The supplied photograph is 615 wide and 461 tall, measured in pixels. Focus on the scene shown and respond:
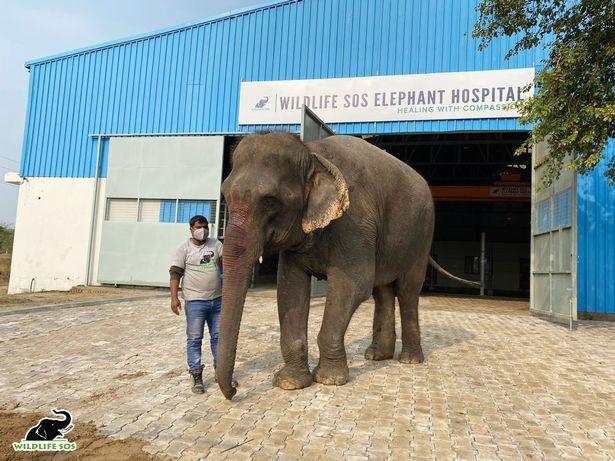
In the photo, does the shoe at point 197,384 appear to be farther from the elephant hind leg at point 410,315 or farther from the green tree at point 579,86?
the green tree at point 579,86

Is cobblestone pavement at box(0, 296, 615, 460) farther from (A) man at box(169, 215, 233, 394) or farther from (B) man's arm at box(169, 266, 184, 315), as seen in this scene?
(B) man's arm at box(169, 266, 184, 315)

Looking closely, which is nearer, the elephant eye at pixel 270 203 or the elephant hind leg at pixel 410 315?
the elephant eye at pixel 270 203

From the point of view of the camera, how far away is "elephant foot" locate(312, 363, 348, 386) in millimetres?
4602

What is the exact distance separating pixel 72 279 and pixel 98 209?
2.70 metres

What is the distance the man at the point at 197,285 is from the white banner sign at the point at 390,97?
10777 millimetres

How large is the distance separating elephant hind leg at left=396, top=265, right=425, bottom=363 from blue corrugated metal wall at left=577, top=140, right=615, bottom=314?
8.63m

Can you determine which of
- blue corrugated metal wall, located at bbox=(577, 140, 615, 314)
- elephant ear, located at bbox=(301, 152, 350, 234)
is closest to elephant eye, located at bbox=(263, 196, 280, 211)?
elephant ear, located at bbox=(301, 152, 350, 234)

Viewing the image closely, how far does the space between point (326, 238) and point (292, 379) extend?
4.70ft

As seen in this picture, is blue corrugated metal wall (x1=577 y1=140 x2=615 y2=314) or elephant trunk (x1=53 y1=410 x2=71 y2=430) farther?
blue corrugated metal wall (x1=577 y1=140 x2=615 y2=314)

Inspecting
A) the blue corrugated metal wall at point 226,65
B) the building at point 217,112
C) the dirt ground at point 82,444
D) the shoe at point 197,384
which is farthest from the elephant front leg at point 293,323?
the blue corrugated metal wall at point 226,65

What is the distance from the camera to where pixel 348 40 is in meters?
14.7

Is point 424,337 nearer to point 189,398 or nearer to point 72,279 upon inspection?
point 189,398

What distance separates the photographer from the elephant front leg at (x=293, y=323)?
4.48m

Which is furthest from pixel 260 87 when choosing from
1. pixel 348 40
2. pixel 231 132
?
pixel 348 40
